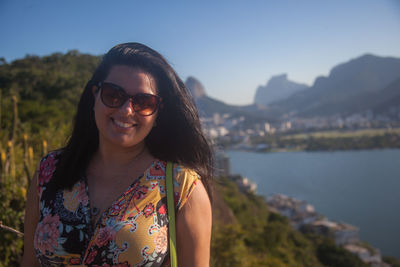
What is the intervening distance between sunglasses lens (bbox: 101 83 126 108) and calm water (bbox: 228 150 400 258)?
27.6 meters

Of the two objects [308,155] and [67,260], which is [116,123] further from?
[308,155]

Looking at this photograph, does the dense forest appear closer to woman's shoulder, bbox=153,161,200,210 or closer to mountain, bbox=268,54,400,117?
woman's shoulder, bbox=153,161,200,210

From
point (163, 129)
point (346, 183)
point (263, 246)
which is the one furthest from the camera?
point (346, 183)

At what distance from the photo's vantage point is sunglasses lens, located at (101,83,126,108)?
2.67ft

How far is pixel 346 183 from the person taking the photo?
108 ft

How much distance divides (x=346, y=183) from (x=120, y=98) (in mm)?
37674

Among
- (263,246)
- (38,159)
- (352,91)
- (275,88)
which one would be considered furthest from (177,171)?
(275,88)

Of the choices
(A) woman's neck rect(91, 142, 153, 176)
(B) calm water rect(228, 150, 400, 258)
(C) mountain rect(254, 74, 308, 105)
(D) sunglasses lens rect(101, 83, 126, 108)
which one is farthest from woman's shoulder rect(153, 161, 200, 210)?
(C) mountain rect(254, 74, 308, 105)

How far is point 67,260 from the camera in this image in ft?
2.40

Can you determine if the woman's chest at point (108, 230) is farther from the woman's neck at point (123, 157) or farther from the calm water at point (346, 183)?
the calm water at point (346, 183)

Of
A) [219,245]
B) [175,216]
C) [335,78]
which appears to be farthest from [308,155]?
[335,78]

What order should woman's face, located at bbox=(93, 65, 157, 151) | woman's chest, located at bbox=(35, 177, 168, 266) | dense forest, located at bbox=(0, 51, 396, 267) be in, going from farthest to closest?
1. dense forest, located at bbox=(0, 51, 396, 267)
2. woman's face, located at bbox=(93, 65, 157, 151)
3. woman's chest, located at bbox=(35, 177, 168, 266)

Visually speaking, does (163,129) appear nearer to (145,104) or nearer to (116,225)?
(145,104)

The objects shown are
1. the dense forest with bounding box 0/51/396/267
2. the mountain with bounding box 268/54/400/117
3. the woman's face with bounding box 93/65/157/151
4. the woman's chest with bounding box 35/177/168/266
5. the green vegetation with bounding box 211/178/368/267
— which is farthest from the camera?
the mountain with bounding box 268/54/400/117
